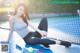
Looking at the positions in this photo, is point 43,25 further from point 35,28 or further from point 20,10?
point 20,10

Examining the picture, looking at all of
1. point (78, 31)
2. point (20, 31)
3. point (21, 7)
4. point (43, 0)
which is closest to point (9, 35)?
point (20, 31)

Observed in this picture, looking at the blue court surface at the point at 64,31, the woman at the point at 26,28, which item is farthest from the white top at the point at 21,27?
the blue court surface at the point at 64,31

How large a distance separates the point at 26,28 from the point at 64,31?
36cm

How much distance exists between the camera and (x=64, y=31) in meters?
2.46

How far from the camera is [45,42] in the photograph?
2.41 meters

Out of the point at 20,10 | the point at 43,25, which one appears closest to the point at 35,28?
the point at 43,25

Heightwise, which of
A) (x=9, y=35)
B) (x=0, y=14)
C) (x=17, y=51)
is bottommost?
(x=17, y=51)

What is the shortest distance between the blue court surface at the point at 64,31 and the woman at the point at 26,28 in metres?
0.04

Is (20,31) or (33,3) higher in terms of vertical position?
(33,3)

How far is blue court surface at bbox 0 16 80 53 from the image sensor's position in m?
2.38

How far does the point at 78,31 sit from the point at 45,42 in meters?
0.33

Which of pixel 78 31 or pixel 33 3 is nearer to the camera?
pixel 33 3

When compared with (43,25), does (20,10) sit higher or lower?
higher

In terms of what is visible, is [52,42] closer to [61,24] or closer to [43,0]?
[61,24]
